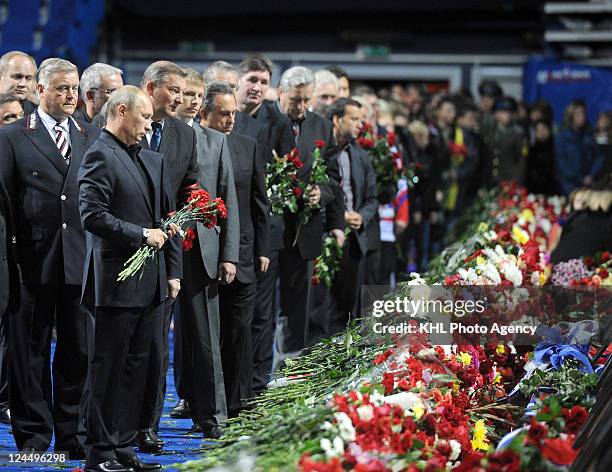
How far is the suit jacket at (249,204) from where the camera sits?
689 cm

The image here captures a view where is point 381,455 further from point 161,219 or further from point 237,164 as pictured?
point 237,164

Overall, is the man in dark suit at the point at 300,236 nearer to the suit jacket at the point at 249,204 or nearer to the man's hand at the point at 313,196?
the man's hand at the point at 313,196

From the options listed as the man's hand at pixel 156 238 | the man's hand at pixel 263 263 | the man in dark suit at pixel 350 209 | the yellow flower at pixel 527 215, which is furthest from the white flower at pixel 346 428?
the yellow flower at pixel 527 215

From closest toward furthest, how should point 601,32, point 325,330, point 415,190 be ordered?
point 325,330 → point 415,190 → point 601,32

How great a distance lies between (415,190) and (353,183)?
158 inches

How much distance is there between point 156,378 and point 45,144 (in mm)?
1204

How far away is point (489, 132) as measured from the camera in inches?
634

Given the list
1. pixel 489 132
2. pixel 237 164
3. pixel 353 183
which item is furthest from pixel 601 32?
pixel 237 164

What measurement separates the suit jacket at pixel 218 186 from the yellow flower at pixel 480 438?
78.6 inches

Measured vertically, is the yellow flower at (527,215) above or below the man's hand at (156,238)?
above

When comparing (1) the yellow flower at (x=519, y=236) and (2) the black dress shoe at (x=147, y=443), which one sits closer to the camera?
(2) the black dress shoe at (x=147, y=443)

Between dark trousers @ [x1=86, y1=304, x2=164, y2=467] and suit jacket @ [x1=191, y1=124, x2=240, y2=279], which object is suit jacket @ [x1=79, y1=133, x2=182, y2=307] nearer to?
dark trousers @ [x1=86, y1=304, x2=164, y2=467]

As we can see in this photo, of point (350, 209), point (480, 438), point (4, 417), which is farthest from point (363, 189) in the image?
point (480, 438)

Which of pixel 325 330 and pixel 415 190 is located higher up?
pixel 415 190
